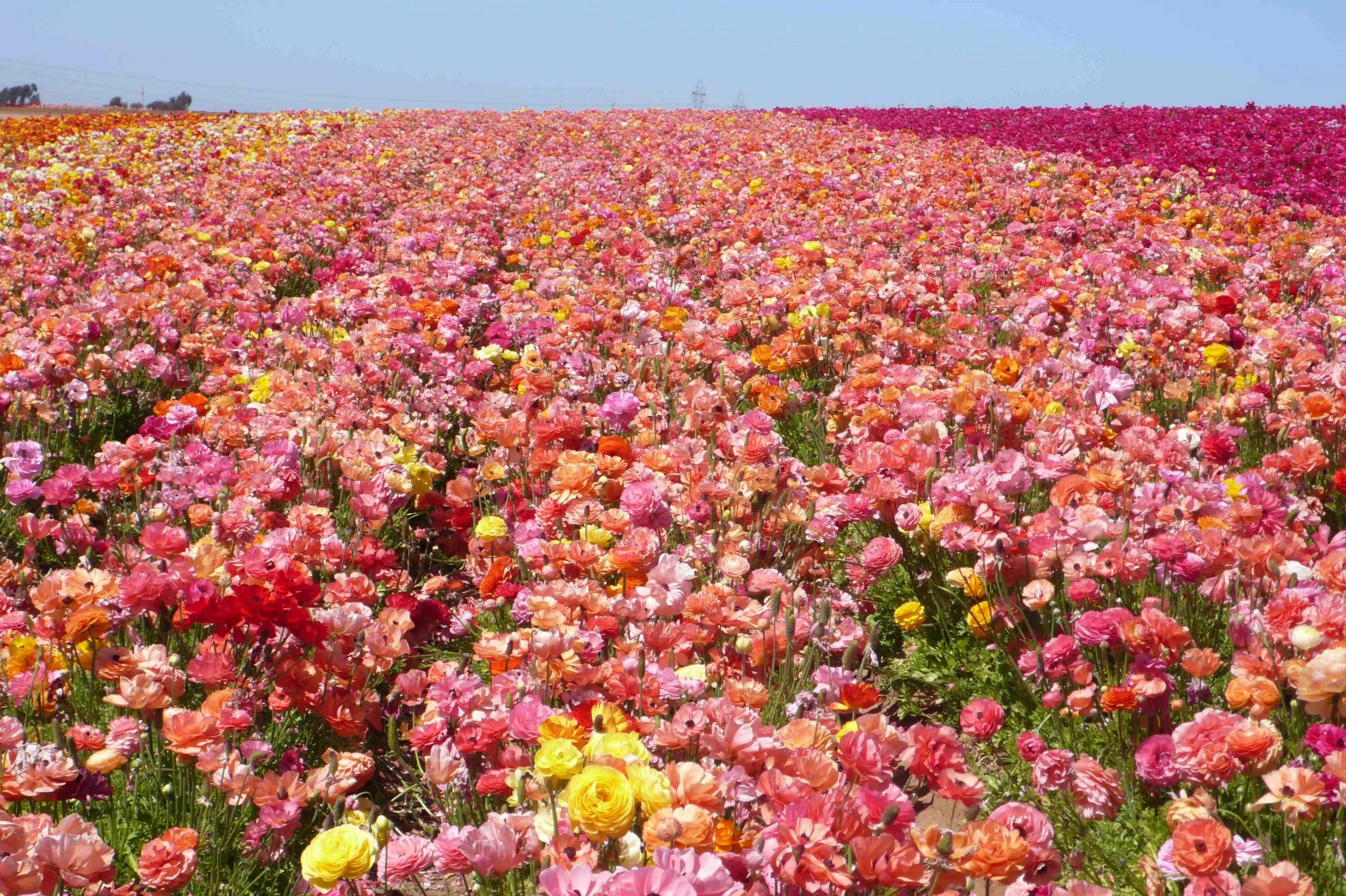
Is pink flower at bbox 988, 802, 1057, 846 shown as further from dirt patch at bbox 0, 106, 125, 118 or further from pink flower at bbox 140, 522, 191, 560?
dirt patch at bbox 0, 106, 125, 118

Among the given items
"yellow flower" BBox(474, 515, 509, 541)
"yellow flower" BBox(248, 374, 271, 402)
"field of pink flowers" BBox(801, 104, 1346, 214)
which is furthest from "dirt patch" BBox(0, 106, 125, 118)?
"yellow flower" BBox(474, 515, 509, 541)

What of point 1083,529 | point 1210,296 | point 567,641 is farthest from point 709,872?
point 1210,296

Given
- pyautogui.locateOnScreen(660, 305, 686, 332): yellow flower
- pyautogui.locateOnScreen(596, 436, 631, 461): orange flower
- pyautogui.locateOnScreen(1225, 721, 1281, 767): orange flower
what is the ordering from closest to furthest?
pyautogui.locateOnScreen(1225, 721, 1281, 767): orange flower, pyautogui.locateOnScreen(596, 436, 631, 461): orange flower, pyautogui.locateOnScreen(660, 305, 686, 332): yellow flower

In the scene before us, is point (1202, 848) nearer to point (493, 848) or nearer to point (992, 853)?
point (992, 853)

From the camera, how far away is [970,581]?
281cm

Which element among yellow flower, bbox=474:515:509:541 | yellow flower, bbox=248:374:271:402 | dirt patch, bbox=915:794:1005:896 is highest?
yellow flower, bbox=248:374:271:402

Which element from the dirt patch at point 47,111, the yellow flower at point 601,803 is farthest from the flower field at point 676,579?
the dirt patch at point 47,111

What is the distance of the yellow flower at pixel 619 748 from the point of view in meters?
1.74

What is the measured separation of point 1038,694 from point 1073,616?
24cm

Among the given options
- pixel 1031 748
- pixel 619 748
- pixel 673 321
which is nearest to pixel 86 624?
pixel 619 748

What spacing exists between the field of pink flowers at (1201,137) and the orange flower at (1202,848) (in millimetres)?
9552

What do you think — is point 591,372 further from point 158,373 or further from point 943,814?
point 943,814

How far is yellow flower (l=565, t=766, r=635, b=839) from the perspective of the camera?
1.54m

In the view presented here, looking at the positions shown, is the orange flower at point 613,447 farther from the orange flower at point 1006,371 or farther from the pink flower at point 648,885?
the pink flower at point 648,885
